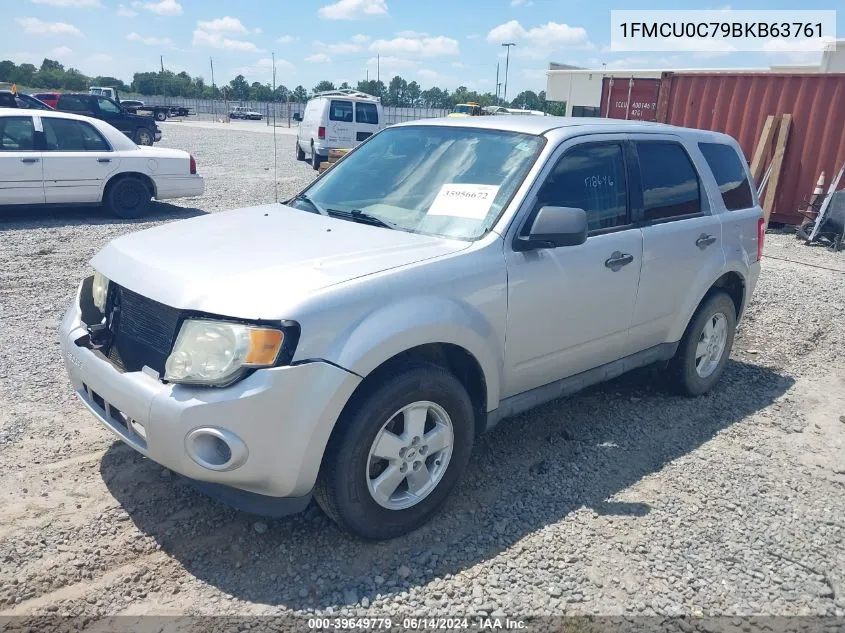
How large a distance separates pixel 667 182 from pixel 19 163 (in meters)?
8.82

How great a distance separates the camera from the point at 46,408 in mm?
4324

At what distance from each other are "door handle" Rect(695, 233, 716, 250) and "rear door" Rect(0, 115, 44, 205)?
29.4 ft

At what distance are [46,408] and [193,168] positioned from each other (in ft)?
25.7

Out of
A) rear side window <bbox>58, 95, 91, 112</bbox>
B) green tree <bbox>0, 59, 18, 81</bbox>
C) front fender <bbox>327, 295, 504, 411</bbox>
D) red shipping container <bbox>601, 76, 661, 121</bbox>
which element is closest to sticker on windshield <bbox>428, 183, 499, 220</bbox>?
front fender <bbox>327, 295, 504, 411</bbox>

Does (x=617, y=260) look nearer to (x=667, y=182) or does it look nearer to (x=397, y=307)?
(x=667, y=182)

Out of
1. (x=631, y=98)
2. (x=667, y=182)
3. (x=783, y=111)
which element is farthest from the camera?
(x=631, y=98)

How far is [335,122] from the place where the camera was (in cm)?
1975

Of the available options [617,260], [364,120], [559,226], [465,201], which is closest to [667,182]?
[617,260]

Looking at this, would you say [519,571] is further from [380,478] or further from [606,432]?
[606,432]

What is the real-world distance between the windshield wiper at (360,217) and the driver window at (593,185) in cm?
80

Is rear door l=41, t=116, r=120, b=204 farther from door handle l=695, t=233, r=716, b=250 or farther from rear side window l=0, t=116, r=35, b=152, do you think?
door handle l=695, t=233, r=716, b=250

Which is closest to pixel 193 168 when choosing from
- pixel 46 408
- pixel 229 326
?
pixel 46 408

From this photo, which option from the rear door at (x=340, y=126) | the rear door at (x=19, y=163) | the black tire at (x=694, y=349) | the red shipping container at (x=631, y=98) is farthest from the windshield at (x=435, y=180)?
the rear door at (x=340, y=126)

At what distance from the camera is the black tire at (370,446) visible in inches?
113
